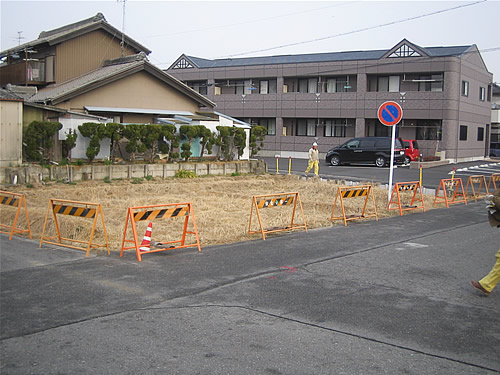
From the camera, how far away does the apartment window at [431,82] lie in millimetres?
40500

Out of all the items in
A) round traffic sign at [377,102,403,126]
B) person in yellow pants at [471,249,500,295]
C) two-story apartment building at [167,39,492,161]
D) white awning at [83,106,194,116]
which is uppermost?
two-story apartment building at [167,39,492,161]

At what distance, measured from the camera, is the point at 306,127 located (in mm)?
47844

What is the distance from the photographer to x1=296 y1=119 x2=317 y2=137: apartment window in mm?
47281

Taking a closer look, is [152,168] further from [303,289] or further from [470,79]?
[470,79]

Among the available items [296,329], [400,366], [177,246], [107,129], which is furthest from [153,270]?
[107,129]

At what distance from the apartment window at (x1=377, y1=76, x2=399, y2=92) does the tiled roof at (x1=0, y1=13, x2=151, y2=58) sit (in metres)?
20.1

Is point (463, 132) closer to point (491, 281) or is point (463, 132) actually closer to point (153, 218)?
point (153, 218)

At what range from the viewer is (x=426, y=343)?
17.3ft

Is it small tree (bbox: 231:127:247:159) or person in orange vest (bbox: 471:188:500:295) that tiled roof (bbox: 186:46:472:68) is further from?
person in orange vest (bbox: 471:188:500:295)

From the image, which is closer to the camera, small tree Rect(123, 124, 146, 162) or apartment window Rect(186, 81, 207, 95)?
small tree Rect(123, 124, 146, 162)

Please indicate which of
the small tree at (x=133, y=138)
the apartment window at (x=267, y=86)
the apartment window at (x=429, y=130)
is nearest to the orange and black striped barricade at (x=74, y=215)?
the small tree at (x=133, y=138)

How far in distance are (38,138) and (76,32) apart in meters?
12.0

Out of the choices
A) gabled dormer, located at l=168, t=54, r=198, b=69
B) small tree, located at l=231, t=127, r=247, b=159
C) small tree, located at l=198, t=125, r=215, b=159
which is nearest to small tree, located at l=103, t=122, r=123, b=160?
small tree, located at l=198, t=125, r=215, b=159

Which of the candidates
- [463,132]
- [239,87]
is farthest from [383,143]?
[239,87]
